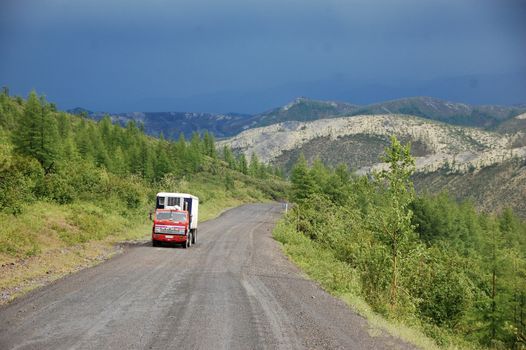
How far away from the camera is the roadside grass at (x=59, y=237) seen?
1659 centimetres

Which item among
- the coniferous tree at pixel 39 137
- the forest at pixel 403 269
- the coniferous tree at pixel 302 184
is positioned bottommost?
the forest at pixel 403 269

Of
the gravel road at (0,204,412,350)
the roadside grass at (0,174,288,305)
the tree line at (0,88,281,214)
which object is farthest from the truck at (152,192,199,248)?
the gravel road at (0,204,412,350)

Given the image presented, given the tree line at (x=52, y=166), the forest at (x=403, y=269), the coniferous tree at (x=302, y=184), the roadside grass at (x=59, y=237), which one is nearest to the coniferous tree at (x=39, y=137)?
the tree line at (x=52, y=166)

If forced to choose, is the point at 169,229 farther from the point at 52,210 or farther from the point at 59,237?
the point at 52,210

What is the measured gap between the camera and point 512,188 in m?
170

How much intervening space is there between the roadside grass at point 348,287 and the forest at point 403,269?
99 mm

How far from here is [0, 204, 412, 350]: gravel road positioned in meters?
9.51

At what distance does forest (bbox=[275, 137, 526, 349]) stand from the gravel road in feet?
10.9

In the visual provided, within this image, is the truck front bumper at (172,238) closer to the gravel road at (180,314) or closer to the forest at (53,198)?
the forest at (53,198)

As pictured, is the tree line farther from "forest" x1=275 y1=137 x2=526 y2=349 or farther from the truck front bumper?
"forest" x1=275 y1=137 x2=526 y2=349

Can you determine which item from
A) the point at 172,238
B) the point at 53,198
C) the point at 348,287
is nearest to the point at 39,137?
the point at 53,198

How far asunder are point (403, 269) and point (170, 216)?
14403 mm

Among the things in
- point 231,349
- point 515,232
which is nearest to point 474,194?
point 515,232

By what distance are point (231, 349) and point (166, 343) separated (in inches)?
52.6
